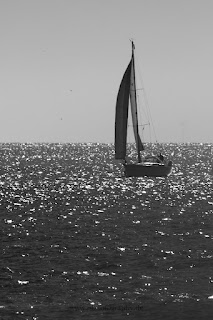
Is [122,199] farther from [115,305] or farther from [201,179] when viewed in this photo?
[115,305]

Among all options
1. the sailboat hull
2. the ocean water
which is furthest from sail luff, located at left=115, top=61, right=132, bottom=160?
the ocean water

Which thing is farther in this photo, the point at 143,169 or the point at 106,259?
the point at 143,169

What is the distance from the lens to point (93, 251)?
138ft

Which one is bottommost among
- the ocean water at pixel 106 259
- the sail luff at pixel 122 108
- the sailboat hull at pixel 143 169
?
the ocean water at pixel 106 259

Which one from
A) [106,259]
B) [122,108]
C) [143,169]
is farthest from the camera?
[143,169]

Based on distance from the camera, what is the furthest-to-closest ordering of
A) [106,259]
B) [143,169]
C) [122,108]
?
[143,169] < [122,108] < [106,259]

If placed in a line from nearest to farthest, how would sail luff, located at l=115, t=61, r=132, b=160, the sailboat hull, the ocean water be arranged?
1. the ocean water
2. sail luff, located at l=115, t=61, r=132, b=160
3. the sailboat hull

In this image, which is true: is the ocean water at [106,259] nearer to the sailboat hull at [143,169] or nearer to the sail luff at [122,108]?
the sail luff at [122,108]

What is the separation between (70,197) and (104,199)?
5.99 metres

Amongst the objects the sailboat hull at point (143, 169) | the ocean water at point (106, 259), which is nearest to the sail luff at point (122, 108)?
the sailboat hull at point (143, 169)

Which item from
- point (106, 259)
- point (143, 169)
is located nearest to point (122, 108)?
point (143, 169)

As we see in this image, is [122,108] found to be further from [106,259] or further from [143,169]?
[106,259]

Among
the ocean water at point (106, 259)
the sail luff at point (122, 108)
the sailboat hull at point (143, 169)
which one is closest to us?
the ocean water at point (106, 259)

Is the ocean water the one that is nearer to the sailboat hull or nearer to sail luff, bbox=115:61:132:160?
sail luff, bbox=115:61:132:160
